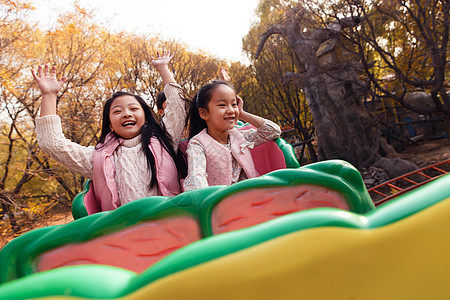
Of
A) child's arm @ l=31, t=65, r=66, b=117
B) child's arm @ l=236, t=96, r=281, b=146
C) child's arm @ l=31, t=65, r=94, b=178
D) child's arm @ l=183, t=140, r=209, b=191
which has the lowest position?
child's arm @ l=183, t=140, r=209, b=191

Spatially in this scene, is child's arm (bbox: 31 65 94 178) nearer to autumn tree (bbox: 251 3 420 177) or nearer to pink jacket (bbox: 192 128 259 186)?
pink jacket (bbox: 192 128 259 186)

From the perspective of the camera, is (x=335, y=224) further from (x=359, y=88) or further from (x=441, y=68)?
(x=359, y=88)

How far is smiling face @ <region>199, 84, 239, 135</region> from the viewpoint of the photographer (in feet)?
5.17

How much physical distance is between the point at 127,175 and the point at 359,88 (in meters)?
4.93

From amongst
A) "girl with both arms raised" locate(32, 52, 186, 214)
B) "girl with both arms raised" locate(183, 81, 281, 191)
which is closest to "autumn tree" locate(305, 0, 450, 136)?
"girl with both arms raised" locate(183, 81, 281, 191)

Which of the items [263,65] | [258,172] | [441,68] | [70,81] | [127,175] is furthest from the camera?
[263,65]

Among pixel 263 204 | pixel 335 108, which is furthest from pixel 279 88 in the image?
pixel 263 204

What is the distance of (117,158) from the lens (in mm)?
1527

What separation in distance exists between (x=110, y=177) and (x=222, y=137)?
0.58 meters

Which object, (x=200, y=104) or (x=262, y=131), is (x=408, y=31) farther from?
(x=200, y=104)

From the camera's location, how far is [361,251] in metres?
0.26

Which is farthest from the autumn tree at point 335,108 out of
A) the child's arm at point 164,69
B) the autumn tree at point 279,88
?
the child's arm at point 164,69

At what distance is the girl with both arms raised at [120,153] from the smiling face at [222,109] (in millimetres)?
258

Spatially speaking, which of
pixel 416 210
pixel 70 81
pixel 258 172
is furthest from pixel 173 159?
pixel 70 81
